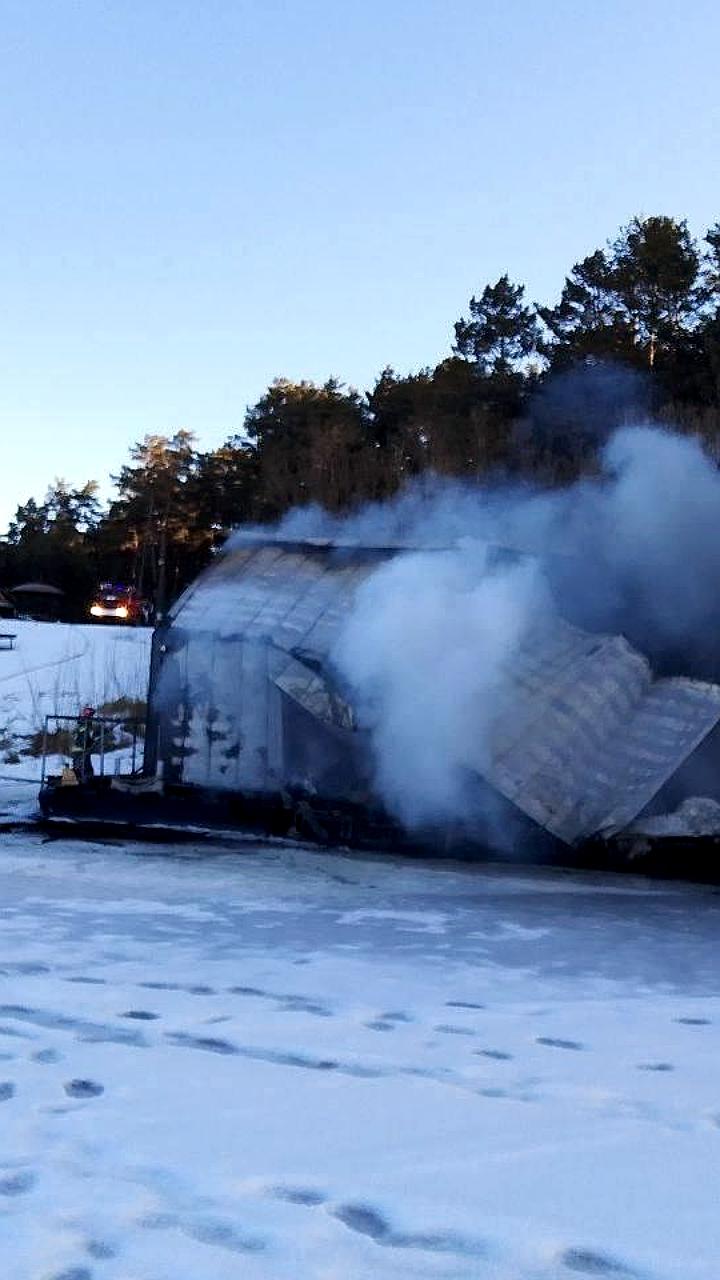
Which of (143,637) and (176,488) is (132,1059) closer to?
(143,637)

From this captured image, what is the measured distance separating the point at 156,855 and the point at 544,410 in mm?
23720

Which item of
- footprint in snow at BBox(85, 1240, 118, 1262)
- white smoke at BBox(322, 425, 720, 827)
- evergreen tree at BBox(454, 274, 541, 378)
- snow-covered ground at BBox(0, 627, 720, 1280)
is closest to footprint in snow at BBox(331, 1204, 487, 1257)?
snow-covered ground at BBox(0, 627, 720, 1280)

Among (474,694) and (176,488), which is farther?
(176,488)

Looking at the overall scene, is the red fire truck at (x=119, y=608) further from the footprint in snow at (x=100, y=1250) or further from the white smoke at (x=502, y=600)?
the footprint in snow at (x=100, y=1250)

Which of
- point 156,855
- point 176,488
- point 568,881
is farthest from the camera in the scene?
point 176,488

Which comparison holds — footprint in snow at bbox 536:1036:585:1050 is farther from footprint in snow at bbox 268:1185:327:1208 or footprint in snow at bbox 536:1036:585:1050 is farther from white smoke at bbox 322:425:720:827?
white smoke at bbox 322:425:720:827

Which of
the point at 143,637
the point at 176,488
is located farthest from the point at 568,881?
the point at 176,488

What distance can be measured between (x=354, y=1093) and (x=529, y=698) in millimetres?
6607

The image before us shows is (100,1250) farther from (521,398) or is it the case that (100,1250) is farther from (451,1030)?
(521,398)

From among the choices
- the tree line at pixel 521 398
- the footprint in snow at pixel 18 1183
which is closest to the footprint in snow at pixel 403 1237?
the footprint in snow at pixel 18 1183

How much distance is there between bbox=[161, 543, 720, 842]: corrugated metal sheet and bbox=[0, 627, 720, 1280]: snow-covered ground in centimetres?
217

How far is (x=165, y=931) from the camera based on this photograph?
6719 mm

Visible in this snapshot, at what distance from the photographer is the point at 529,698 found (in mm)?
10250

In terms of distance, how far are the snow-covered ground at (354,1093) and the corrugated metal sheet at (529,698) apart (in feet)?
7.11
